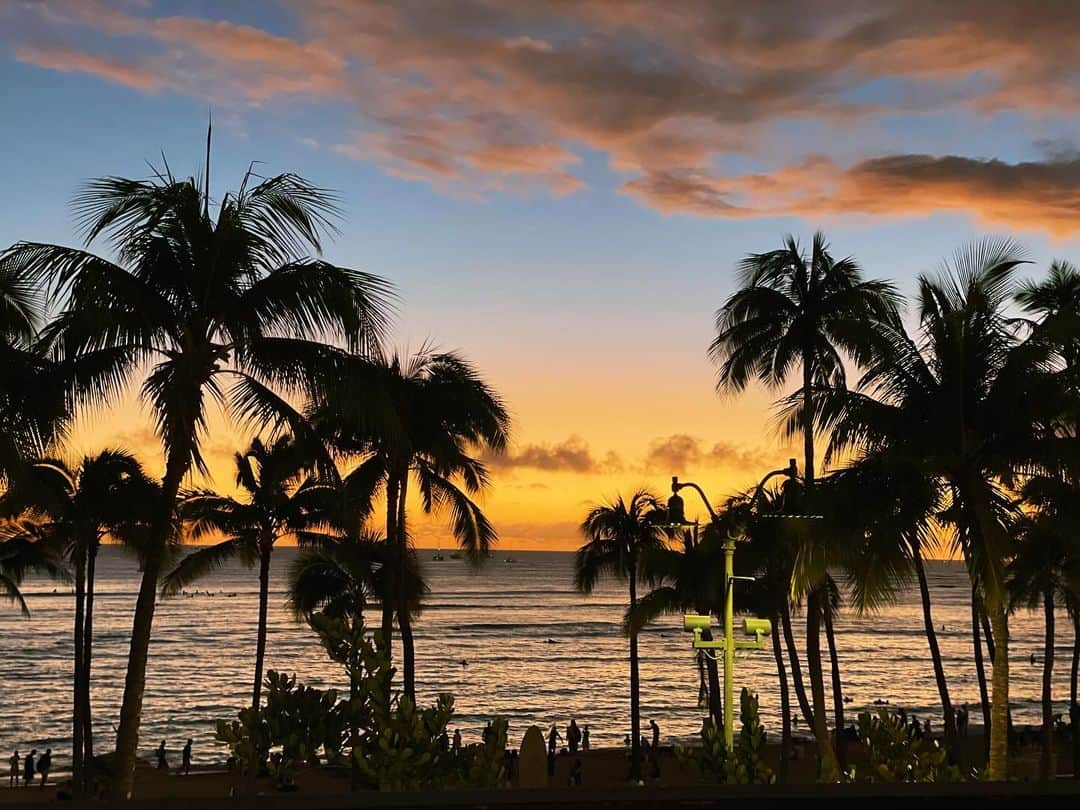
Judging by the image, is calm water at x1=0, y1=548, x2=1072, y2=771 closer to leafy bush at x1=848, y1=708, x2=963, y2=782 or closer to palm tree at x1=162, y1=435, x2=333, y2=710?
palm tree at x1=162, y1=435, x2=333, y2=710

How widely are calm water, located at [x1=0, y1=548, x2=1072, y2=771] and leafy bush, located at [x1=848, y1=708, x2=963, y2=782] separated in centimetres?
5391

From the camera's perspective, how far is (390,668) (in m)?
9.84

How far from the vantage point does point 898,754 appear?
39.2 ft

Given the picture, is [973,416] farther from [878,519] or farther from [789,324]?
[789,324]

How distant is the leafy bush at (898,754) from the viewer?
11.5 metres

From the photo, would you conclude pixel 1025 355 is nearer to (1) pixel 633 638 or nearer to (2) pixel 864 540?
(2) pixel 864 540

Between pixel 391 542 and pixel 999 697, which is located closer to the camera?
pixel 999 697

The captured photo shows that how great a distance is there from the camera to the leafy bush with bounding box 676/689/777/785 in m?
9.61

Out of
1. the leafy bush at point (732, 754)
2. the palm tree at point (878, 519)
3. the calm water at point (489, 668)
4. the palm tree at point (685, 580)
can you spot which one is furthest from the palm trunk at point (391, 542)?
the calm water at point (489, 668)

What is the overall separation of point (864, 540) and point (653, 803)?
1744 centimetres

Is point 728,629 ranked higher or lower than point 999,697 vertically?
higher

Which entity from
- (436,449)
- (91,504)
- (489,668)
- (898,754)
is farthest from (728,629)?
(489,668)

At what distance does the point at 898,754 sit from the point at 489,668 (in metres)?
95.5

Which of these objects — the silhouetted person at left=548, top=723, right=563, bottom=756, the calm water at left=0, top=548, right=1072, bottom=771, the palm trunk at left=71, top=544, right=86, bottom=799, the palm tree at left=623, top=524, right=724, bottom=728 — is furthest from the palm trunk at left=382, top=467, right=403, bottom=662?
the calm water at left=0, top=548, right=1072, bottom=771
